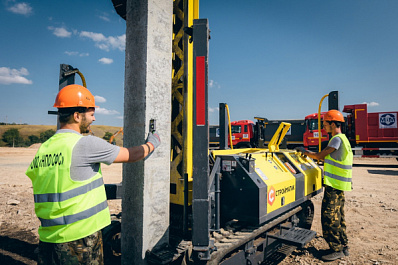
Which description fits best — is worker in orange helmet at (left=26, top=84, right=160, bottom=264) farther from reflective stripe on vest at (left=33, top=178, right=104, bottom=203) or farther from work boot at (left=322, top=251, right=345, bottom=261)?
work boot at (left=322, top=251, right=345, bottom=261)

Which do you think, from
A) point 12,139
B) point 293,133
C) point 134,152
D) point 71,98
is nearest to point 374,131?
point 293,133

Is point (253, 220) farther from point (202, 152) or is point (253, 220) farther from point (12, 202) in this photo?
point (12, 202)

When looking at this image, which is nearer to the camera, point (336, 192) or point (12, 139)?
point (336, 192)

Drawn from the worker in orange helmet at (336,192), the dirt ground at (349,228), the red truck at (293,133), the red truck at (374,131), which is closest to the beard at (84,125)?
the dirt ground at (349,228)

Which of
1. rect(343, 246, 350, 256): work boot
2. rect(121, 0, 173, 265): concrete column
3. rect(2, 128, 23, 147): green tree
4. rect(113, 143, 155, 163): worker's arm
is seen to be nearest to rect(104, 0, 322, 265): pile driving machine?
rect(121, 0, 173, 265): concrete column

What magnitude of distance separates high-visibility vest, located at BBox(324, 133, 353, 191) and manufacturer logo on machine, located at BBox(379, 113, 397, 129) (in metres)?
13.6

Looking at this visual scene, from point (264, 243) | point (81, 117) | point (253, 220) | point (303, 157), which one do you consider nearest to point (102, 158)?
point (81, 117)

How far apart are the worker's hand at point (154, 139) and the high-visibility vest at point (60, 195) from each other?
75 centimetres

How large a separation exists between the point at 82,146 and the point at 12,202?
668 centimetres

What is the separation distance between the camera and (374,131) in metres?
15.3

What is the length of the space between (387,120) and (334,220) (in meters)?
14.1

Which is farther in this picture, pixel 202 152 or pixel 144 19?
pixel 144 19

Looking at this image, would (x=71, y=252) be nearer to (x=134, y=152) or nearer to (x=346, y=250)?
(x=134, y=152)

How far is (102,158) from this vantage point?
1.98 m
